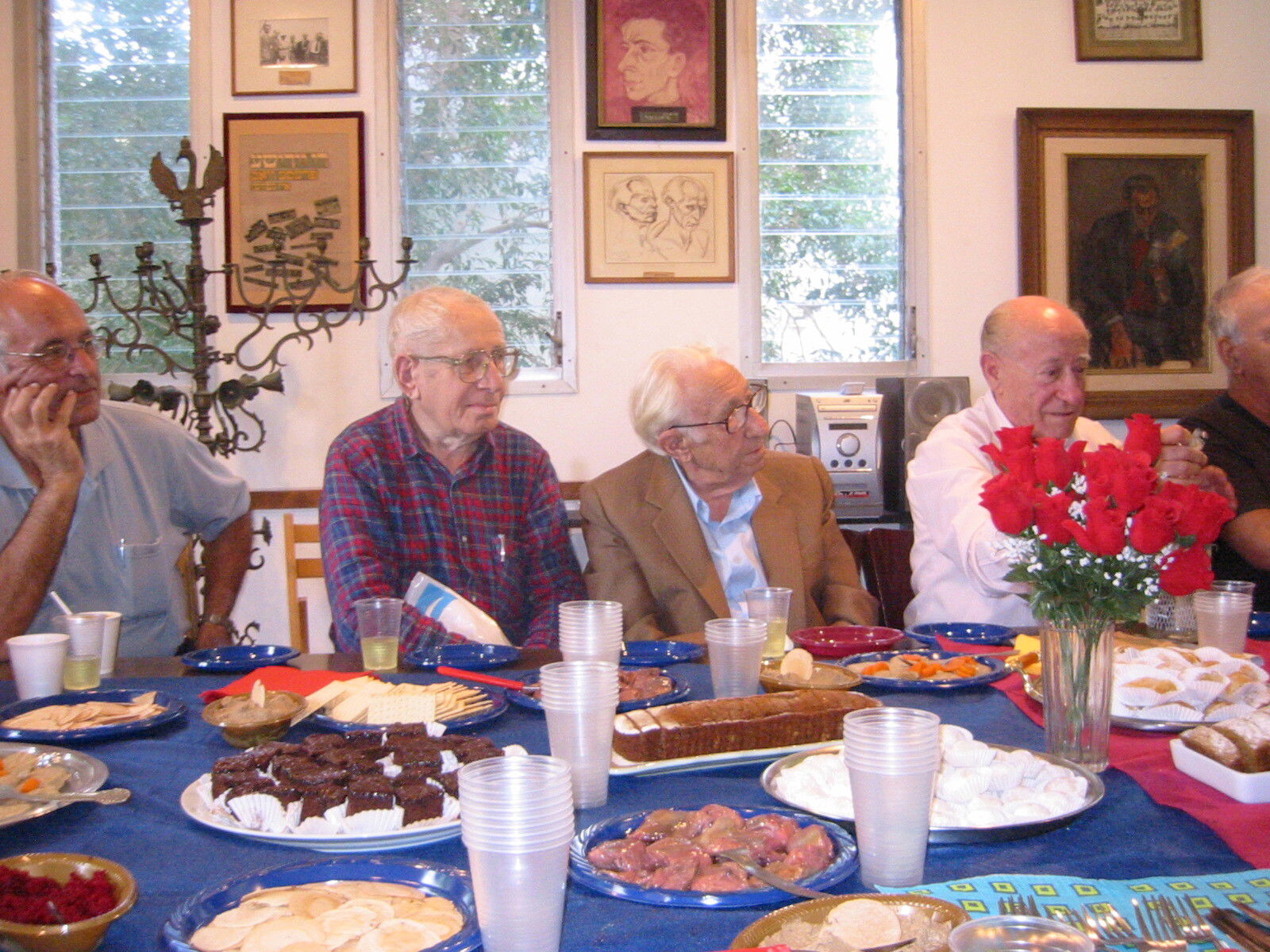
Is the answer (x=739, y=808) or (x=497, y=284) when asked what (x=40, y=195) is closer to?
(x=497, y=284)

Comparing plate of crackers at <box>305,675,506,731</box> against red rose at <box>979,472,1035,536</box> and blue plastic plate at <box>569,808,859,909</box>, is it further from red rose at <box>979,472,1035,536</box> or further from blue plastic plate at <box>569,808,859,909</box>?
red rose at <box>979,472,1035,536</box>

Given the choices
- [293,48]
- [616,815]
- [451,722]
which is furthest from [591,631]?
[293,48]

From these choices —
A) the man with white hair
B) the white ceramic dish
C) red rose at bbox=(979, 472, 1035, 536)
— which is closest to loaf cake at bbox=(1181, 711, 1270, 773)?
the white ceramic dish

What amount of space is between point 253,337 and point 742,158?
2165 millimetres

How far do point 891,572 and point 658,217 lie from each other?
1.93 meters

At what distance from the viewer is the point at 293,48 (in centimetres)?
456

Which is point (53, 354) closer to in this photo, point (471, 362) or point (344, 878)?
point (471, 362)

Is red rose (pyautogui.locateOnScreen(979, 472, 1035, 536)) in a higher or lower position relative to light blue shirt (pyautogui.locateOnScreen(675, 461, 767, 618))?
higher

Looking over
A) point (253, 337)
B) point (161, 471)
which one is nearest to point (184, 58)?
point (253, 337)

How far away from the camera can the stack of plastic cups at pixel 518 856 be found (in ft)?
2.81

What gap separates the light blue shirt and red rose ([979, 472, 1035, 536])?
147 centimetres

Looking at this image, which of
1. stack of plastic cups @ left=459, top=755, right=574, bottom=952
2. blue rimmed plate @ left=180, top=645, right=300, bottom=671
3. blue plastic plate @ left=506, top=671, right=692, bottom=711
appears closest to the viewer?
stack of plastic cups @ left=459, top=755, right=574, bottom=952

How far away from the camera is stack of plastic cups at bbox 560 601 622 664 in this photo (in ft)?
5.59

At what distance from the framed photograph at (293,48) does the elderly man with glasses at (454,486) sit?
2190mm
